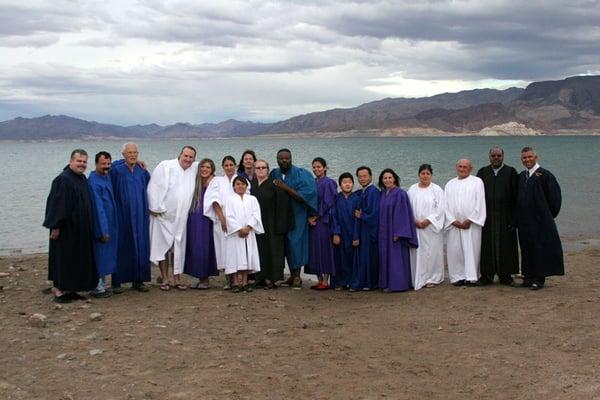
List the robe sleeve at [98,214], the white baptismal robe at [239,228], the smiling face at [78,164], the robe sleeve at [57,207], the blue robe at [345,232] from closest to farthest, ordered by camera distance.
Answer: the robe sleeve at [57,207] → the smiling face at [78,164] → the robe sleeve at [98,214] → the white baptismal robe at [239,228] → the blue robe at [345,232]

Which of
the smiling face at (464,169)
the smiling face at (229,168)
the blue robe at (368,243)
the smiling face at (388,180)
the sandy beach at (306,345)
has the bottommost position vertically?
the sandy beach at (306,345)

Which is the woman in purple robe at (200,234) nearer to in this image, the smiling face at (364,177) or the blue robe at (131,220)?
the blue robe at (131,220)

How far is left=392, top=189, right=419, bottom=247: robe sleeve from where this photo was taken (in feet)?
28.1

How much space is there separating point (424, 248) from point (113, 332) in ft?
14.0

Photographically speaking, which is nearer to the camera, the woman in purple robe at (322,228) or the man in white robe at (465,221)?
the man in white robe at (465,221)

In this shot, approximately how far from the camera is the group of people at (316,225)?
8.37 meters

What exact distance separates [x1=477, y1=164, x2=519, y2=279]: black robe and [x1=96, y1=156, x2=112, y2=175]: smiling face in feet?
16.2

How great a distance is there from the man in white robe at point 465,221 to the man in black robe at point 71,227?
4667 millimetres

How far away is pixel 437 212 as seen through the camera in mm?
8781

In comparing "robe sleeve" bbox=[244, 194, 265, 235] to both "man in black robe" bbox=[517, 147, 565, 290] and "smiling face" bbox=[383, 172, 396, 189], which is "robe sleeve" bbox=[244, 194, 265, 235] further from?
"man in black robe" bbox=[517, 147, 565, 290]

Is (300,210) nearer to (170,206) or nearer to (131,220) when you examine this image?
(170,206)

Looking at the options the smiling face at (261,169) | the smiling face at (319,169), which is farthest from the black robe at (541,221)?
the smiling face at (261,169)

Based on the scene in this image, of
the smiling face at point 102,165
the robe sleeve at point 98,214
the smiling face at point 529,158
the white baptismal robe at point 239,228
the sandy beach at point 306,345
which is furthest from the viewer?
the white baptismal robe at point 239,228

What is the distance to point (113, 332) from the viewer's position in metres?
6.63
